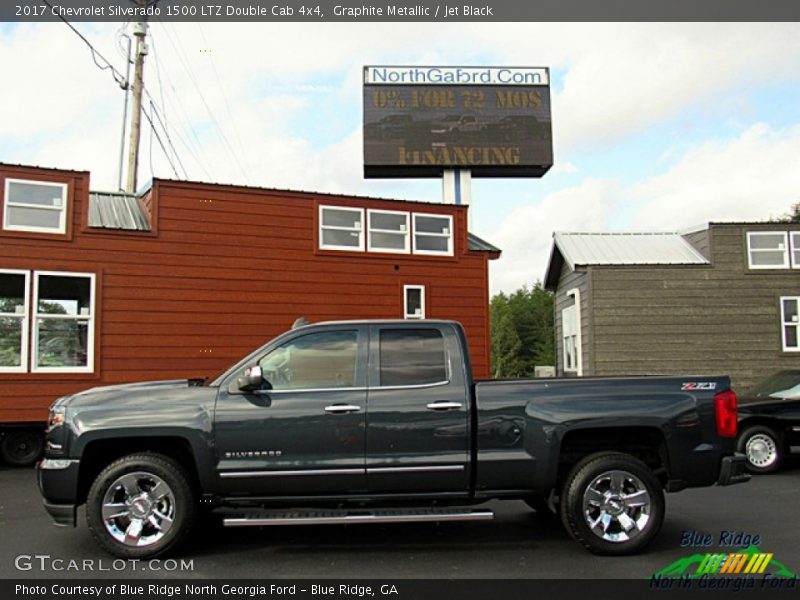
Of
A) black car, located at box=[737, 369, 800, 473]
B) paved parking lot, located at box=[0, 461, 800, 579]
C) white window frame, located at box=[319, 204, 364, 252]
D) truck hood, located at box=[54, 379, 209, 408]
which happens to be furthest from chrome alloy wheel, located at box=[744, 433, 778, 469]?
truck hood, located at box=[54, 379, 209, 408]

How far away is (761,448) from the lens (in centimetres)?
997

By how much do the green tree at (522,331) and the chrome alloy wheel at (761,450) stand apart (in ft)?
139

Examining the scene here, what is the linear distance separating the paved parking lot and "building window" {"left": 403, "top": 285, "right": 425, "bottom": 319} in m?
6.80

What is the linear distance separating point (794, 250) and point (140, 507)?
17634 millimetres

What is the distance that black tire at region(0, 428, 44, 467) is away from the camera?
11.0 meters

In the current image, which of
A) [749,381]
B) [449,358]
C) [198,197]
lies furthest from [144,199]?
[749,381]

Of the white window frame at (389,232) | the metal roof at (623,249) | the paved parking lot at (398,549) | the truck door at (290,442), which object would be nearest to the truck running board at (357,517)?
the truck door at (290,442)

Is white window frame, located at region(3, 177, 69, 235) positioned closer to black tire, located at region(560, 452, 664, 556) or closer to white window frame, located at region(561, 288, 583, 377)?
black tire, located at region(560, 452, 664, 556)

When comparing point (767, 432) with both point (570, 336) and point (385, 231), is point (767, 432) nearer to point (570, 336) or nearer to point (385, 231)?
point (385, 231)

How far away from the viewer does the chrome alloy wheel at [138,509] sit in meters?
5.46

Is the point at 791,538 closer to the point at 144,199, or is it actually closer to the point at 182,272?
the point at 182,272

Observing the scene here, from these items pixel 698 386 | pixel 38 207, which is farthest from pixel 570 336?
pixel 698 386

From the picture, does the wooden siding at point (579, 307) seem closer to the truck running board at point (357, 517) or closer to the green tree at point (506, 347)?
the truck running board at point (357, 517)

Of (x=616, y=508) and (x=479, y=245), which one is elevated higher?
(x=479, y=245)
